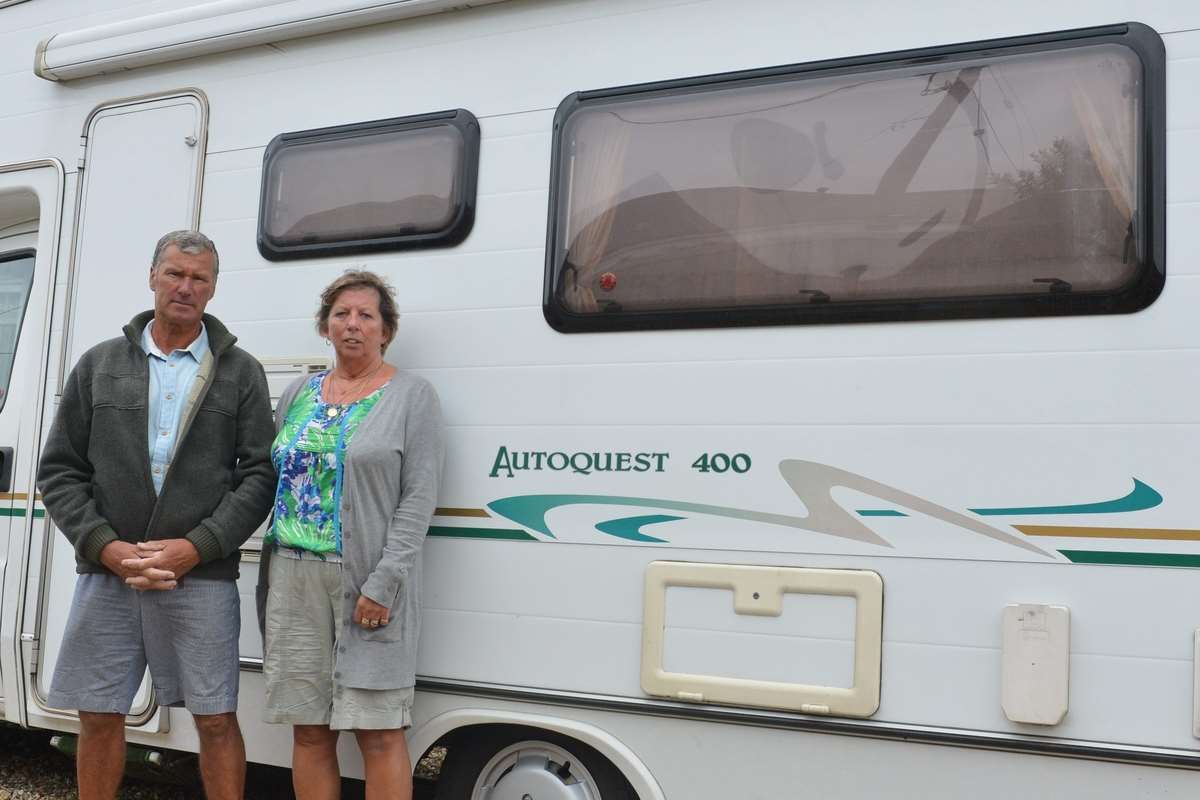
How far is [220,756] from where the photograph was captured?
10.9 ft

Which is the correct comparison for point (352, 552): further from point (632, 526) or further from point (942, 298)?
point (942, 298)

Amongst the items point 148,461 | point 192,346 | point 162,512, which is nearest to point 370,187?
point 192,346

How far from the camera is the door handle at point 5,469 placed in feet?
13.1

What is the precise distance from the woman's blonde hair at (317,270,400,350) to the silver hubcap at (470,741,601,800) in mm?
1295

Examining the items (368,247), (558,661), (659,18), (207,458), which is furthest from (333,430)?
(659,18)

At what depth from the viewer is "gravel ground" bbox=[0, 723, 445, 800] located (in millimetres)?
4340

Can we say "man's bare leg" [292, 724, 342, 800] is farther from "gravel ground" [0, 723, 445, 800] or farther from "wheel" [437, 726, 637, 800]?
"gravel ground" [0, 723, 445, 800]

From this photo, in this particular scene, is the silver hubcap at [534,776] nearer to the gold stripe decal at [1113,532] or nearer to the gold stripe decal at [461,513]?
the gold stripe decal at [461,513]

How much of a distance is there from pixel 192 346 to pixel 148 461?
385 millimetres

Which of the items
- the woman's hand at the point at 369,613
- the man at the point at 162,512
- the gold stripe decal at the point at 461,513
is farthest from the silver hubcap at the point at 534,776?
the man at the point at 162,512

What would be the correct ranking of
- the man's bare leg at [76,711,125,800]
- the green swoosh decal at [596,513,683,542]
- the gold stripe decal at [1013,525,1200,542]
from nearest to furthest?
the gold stripe decal at [1013,525,1200,542] < the green swoosh decal at [596,513,683,542] < the man's bare leg at [76,711,125,800]

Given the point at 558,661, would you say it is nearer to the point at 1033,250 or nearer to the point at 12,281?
the point at 1033,250

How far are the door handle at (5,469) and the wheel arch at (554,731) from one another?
1.89 m

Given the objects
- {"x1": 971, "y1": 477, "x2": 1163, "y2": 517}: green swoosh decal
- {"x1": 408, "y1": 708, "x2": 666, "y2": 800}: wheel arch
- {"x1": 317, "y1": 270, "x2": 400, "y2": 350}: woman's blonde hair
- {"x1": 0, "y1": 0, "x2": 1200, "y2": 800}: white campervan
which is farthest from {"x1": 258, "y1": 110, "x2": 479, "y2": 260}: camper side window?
{"x1": 971, "y1": 477, "x2": 1163, "y2": 517}: green swoosh decal
